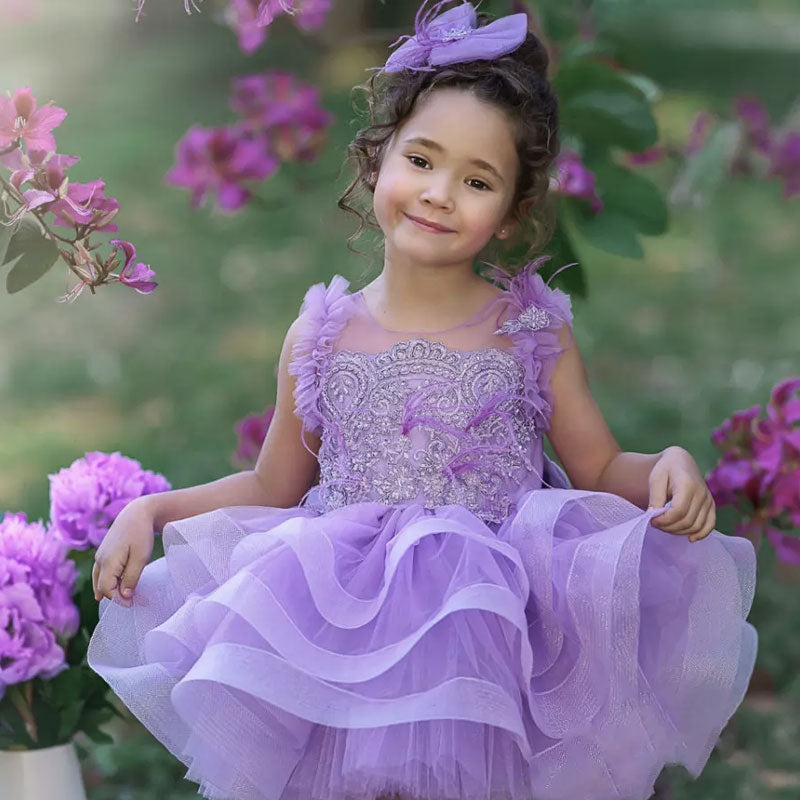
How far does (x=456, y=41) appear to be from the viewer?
64.0 inches

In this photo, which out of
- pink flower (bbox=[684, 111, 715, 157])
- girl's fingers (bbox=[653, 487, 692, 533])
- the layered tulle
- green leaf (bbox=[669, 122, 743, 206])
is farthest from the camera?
pink flower (bbox=[684, 111, 715, 157])

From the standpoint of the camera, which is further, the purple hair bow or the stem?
the stem

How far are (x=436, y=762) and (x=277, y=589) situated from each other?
9.7 inches

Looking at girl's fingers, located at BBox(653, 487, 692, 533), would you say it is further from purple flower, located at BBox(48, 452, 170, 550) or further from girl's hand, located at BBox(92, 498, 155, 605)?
purple flower, located at BBox(48, 452, 170, 550)

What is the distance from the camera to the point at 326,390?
166cm

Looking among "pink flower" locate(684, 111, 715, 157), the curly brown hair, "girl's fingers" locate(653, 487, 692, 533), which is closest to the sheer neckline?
the curly brown hair

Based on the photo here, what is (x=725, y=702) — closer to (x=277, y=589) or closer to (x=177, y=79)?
(x=277, y=589)

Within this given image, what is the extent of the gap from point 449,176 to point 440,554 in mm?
455

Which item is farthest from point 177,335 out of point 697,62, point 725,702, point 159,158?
point 725,702

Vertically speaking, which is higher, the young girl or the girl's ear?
the girl's ear

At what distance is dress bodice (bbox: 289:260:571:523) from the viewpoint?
1587 mm

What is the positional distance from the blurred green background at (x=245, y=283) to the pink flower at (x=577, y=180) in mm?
515

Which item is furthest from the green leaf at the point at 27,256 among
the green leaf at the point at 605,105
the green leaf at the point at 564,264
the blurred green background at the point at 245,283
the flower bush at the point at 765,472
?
the blurred green background at the point at 245,283

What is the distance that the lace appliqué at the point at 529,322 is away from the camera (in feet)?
5.36
